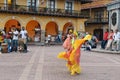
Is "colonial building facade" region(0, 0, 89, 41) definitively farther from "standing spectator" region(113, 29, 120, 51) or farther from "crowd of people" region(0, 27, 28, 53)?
"standing spectator" region(113, 29, 120, 51)

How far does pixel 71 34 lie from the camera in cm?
1371

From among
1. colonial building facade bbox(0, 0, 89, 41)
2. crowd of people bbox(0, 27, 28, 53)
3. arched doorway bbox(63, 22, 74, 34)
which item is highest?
colonial building facade bbox(0, 0, 89, 41)

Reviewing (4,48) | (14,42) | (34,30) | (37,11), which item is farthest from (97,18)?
(4,48)

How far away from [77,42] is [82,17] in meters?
39.2

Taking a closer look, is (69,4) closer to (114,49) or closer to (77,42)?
(114,49)

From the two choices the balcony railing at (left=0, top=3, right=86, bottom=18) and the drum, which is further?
the balcony railing at (left=0, top=3, right=86, bottom=18)

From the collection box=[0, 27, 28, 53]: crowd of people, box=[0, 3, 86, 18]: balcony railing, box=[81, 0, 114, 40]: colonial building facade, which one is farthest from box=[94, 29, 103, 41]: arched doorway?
box=[0, 27, 28, 53]: crowd of people

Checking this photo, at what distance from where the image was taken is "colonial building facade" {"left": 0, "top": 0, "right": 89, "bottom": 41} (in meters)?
46.3

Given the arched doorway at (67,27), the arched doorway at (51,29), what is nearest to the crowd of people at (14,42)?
the arched doorway at (51,29)

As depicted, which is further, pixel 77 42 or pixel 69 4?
pixel 69 4

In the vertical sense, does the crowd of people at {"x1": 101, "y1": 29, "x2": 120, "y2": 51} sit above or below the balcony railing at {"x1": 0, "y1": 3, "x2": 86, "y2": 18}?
below

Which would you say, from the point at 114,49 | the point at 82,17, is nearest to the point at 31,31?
the point at 82,17

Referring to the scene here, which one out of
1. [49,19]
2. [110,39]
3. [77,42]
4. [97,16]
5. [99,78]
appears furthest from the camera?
[97,16]

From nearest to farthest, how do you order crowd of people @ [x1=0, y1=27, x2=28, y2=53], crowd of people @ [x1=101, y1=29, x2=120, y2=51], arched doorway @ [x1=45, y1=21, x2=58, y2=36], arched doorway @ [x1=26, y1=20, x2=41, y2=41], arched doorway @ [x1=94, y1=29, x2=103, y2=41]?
crowd of people @ [x1=0, y1=27, x2=28, y2=53] → crowd of people @ [x1=101, y1=29, x2=120, y2=51] → arched doorway @ [x1=26, y1=20, x2=41, y2=41] → arched doorway @ [x1=45, y1=21, x2=58, y2=36] → arched doorway @ [x1=94, y1=29, x2=103, y2=41]
